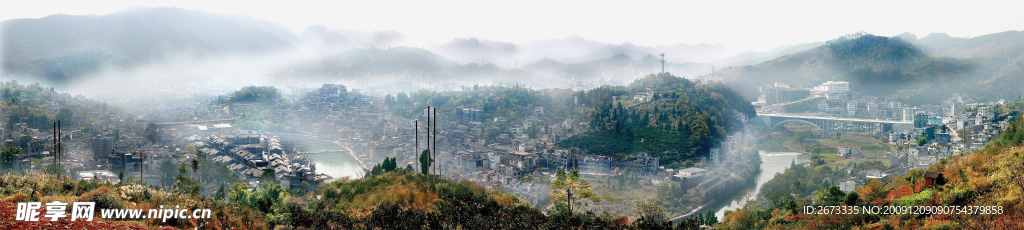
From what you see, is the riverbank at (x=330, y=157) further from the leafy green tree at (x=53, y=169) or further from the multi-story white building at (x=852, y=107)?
the multi-story white building at (x=852, y=107)

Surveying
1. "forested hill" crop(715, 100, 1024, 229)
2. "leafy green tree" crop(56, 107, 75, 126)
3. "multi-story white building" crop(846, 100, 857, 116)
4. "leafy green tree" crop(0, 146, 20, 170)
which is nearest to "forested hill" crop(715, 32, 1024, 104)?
"multi-story white building" crop(846, 100, 857, 116)

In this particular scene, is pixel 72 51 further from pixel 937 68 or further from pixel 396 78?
pixel 937 68

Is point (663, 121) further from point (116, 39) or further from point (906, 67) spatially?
point (116, 39)

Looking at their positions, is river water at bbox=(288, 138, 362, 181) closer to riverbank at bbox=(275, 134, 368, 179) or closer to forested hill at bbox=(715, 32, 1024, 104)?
riverbank at bbox=(275, 134, 368, 179)

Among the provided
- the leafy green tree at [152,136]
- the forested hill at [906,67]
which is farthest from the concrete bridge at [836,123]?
the leafy green tree at [152,136]

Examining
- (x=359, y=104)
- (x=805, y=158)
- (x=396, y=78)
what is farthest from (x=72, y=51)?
(x=805, y=158)

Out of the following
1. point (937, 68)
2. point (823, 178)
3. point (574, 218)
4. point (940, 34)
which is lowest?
point (823, 178)

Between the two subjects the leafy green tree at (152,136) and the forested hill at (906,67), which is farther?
the forested hill at (906,67)
